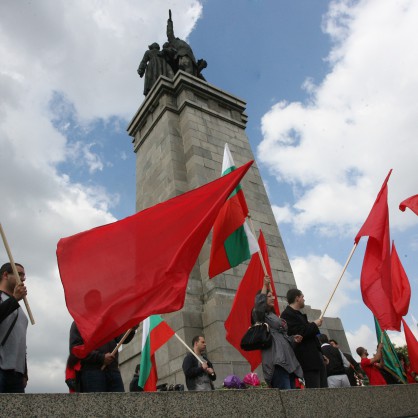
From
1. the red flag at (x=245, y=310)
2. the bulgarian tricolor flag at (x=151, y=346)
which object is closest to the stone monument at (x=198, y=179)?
the bulgarian tricolor flag at (x=151, y=346)

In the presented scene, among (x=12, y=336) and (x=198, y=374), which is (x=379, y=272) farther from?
(x=12, y=336)

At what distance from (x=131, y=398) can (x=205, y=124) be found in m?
11.1

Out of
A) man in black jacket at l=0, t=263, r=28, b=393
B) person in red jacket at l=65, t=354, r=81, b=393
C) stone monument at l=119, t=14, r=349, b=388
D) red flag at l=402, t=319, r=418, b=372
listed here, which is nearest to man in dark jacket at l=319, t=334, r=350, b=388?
red flag at l=402, t=319, r=418, b=372

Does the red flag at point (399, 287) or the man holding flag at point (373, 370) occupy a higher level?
the red flag at point (399, 287)

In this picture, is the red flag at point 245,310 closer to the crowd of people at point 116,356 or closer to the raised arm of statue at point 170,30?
the crowd of people at point 116,356

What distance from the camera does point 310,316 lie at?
10250 mm

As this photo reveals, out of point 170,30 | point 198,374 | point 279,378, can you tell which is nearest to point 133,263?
point 279,378

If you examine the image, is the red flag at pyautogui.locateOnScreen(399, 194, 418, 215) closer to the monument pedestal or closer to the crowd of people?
the crowd of people

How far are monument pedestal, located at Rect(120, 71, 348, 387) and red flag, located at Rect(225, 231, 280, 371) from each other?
182cm

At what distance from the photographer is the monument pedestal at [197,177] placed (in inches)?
337

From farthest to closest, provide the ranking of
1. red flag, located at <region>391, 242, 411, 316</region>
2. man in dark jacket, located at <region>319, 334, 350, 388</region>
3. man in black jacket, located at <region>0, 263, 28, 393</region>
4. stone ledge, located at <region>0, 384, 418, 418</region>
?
man in dark jacket, located at <region>319, 334, 350, 388</region> < red flag, located at <region>391, 242, 411, 316</region> < man in black jacket, located at <region>0, 263, 28, 393</region> < stone ledge, located at <region>0, 384, 418, 418</region>

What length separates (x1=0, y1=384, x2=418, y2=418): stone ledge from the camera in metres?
2.74

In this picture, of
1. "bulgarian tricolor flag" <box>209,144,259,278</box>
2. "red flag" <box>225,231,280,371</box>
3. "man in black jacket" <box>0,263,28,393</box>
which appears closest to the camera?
"man in black jacket" <box>0,263,28,393</box>

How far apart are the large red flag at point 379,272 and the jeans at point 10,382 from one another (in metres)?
4.32
